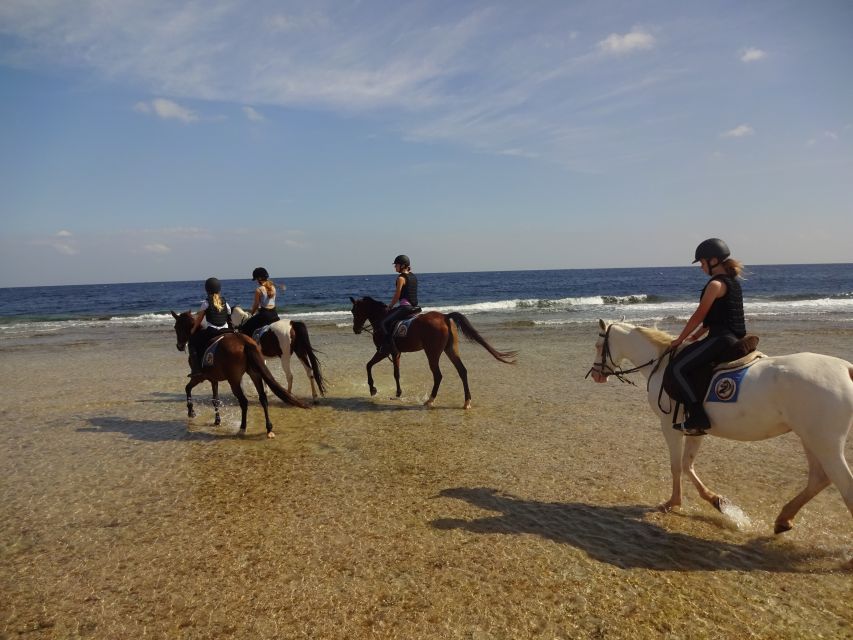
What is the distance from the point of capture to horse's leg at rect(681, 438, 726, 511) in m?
4.89

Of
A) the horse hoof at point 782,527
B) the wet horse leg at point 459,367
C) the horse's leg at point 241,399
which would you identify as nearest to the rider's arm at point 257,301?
the horse's leg at point 241,399

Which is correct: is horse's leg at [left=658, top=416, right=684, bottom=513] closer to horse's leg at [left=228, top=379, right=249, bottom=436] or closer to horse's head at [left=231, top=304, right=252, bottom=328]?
horse's leg at [left=228, top=379, right=249, bottom=436]

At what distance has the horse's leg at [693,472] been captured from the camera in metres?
4.89

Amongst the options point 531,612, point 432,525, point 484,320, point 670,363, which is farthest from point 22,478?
point 484,320

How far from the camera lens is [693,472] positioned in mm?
5156

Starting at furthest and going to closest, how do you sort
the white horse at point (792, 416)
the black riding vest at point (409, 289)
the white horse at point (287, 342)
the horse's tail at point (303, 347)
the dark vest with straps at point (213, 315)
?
the black riding vest at point (409, 289) < the white horse at point (287, 342) < the horse's tail at point (303, 347) < the dark vest with straps at point (213, 315) < the white horse at point (792, 416)

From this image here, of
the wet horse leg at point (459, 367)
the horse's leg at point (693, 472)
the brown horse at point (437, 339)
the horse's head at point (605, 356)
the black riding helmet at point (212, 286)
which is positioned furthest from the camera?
the brown horse at point (437, 339)

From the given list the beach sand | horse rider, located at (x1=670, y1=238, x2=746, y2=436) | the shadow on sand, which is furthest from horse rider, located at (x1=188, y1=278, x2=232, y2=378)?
horse rider, located at (x1=670, y1=238, x2=746, y2=436)

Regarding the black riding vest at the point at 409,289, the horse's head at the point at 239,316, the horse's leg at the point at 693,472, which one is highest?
the black riding vest at the point at 409,289

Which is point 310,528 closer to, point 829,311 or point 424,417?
point 424,417

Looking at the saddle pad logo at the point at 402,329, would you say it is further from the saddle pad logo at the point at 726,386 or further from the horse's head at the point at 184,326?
the saddle pad logo at the point at 726,386

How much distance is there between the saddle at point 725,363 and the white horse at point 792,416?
0.53 feet

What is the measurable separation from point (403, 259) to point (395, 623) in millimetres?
7438

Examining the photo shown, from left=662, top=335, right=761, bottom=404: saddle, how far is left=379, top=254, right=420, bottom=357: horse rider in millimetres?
6179
